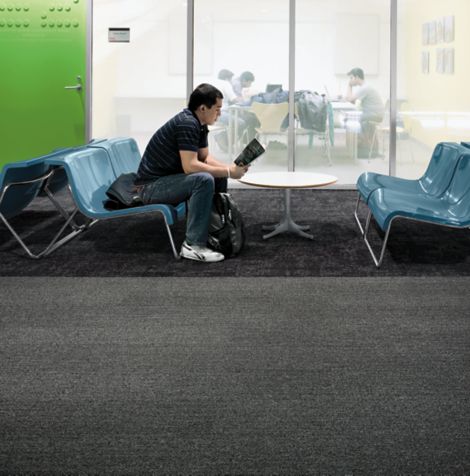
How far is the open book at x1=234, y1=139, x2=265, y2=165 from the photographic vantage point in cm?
475

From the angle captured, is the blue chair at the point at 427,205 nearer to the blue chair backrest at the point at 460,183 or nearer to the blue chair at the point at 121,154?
the blue chair backrest at the point at 460,183

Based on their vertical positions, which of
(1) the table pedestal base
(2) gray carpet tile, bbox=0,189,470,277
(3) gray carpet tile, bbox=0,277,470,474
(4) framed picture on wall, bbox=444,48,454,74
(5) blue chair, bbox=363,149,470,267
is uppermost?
(4) framed picture on wall, bbox=444,48,454,74

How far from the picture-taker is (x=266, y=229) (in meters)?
5.91

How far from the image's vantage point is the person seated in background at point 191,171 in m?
4.89

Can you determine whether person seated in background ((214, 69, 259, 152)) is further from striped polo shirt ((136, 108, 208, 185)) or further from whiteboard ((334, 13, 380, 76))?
striped polo shirt ((136, 108, 208, 185))

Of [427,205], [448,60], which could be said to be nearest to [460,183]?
[427,205]

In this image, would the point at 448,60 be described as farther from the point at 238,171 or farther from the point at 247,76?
the point at 238,171

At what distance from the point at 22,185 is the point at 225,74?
4.06m

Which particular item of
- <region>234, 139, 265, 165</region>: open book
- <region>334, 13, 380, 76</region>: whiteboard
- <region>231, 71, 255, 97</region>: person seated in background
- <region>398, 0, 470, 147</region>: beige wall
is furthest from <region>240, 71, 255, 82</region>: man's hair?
<region>234, 139, 265, 165</region>: open book

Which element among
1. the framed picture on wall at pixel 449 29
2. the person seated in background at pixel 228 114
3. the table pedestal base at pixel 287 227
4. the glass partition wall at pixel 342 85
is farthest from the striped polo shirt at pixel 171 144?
the framed picture on wall at pixel 449 29

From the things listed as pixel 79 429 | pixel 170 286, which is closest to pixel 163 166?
pixel 170 286

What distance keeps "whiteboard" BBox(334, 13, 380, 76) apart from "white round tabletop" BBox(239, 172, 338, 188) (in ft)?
9.94

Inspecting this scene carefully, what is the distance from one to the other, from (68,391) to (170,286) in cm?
153

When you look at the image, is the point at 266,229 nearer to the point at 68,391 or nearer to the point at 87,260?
the point at 87,260
